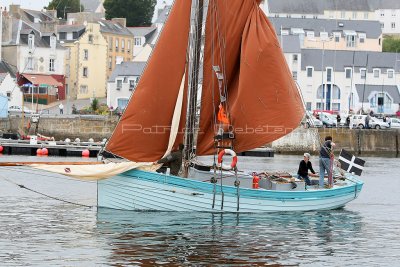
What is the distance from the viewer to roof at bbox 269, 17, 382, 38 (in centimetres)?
14462

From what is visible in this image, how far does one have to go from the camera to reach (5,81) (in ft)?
366

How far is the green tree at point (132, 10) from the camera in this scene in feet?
532

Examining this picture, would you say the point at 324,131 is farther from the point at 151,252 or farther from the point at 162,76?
the point at 151,252

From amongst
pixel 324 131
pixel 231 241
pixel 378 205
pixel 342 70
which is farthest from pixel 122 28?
pixel 231 241

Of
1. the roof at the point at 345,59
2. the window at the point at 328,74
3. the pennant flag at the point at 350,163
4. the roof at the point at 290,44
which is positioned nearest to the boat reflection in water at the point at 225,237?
the pennant flag at the point at 350,163

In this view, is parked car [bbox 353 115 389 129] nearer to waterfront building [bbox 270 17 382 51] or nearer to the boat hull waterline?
waterfront building [bbox 270 17 382 51]

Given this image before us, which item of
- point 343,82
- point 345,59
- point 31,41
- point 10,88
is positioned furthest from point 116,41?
point 343,82

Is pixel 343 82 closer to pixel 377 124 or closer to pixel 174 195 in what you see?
pixel 377 124

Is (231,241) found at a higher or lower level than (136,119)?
lower

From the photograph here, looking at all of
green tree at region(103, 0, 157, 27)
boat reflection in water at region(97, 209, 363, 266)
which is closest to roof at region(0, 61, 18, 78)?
green tree at region(103, 0, 157, 27)

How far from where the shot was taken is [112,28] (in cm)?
14075

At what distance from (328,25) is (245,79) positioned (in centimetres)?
11331

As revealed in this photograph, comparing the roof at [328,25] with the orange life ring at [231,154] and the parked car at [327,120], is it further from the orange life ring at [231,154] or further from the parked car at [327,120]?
the orange life ring at [231,154]

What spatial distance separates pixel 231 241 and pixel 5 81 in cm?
8375
